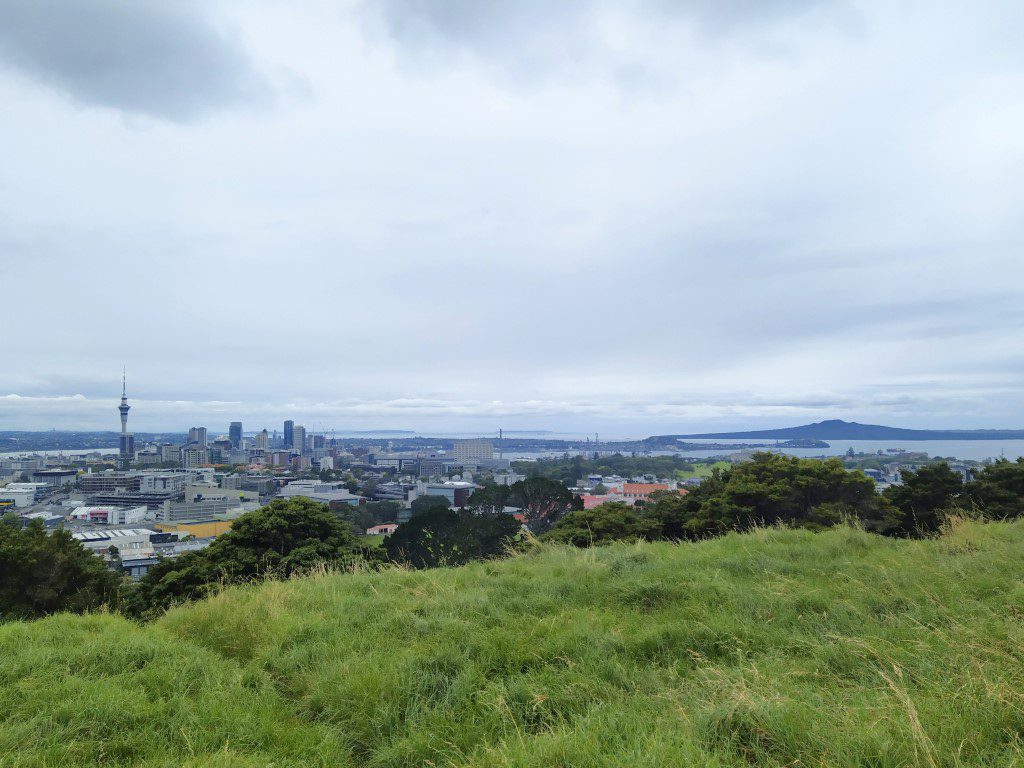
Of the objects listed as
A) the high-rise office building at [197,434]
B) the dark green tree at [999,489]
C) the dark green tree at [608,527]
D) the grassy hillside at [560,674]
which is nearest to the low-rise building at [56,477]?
the high-rise office building at [197,434]

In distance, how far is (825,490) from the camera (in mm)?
15586

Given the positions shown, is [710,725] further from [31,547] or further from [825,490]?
[825,490]

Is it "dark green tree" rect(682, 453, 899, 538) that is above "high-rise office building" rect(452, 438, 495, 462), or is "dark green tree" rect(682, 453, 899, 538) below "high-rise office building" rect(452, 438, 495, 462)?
above

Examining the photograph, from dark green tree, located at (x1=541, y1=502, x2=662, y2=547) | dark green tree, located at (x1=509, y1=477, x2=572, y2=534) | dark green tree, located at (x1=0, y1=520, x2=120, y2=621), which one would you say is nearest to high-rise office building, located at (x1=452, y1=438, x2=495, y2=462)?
dark green tree, located at (x1=509, y1=477, x2=572, y2=534)

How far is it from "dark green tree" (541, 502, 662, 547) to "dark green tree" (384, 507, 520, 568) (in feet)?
6.83

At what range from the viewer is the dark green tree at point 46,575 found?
1071 centimetres

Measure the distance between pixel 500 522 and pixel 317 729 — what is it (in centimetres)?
1827

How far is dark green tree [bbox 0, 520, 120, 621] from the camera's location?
10711 millimetres

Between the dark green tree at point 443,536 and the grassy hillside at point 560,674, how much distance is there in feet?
39.4

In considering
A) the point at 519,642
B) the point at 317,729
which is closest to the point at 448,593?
the point at 519,642

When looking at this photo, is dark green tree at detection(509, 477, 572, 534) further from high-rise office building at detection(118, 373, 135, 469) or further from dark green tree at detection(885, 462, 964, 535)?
high-rise office building at detection(118, 373, 135, 469)

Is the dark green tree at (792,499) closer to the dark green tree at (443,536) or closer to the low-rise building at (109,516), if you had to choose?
the dark green tree at (443,536)

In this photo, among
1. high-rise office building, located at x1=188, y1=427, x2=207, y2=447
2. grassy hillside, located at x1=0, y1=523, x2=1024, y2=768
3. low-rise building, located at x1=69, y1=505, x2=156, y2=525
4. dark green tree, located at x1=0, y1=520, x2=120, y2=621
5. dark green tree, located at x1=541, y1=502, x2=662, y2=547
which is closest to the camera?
Result: grassy hillside, located at x1=0, y1=523, x2=1024, y2=768

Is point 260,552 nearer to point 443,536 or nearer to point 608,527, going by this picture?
point 443,536
